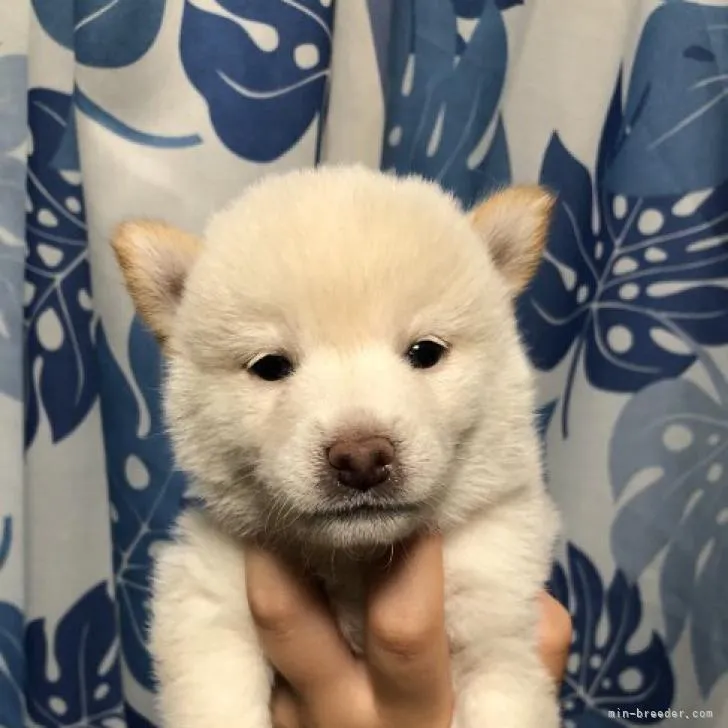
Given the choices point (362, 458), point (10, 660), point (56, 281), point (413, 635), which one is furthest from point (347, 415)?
point (10, 660)

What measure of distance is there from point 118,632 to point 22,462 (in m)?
0.35

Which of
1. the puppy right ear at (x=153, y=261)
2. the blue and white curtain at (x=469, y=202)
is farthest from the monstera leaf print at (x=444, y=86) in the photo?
the puppy right ear at (x=153, y=261)

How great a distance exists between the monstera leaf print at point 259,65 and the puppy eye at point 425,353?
1.77 feet

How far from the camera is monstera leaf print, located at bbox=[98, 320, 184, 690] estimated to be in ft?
3.89

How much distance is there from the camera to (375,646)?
763 mm

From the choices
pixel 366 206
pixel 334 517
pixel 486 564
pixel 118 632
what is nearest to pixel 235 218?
pixel 366 206

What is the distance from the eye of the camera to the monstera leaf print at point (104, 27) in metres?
1.07

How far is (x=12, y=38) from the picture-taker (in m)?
1.11

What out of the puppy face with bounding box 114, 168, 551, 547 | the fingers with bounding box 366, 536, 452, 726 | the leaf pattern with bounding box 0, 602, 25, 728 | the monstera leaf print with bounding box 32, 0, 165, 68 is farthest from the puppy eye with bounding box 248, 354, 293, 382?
the leaf pattern with bounding box 0, 602, 25, 728

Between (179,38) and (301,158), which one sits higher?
(179,38)

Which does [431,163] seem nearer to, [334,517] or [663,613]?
[334,517]

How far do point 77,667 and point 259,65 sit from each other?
1025mm

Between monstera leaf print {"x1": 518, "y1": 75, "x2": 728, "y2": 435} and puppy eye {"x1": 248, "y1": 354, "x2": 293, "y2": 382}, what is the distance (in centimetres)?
59

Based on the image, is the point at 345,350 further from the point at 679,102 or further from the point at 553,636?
the point at 679,102
